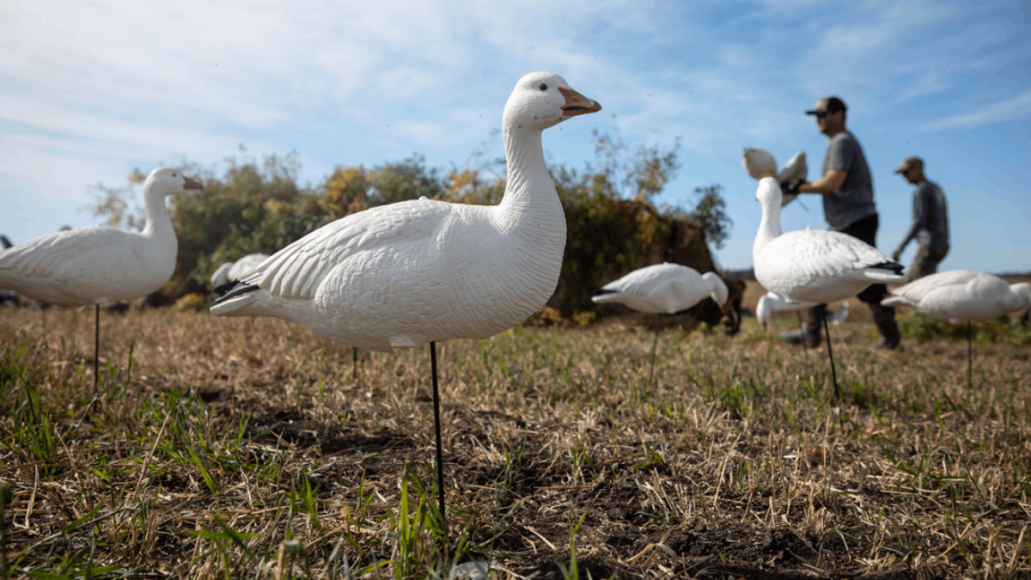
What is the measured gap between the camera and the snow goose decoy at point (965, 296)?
192 inches

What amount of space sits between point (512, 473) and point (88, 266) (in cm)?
317

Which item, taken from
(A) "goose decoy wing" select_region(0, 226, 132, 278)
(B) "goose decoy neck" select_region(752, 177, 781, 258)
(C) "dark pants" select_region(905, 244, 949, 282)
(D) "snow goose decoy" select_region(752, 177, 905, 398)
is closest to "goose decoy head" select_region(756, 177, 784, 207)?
(B) "goose decoy neck" select_region(752, 177, 781, 258)

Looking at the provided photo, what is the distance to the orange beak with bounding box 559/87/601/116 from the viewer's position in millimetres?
1975

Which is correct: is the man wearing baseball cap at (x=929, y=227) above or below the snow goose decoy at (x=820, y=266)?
above

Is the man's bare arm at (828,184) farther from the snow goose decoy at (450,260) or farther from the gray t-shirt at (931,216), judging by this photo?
the snow goose decoy at (450,260)

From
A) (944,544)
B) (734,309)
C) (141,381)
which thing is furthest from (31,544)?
(734,309)

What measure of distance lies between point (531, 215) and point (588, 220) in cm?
708

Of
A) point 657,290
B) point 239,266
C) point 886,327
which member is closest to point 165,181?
point 657,290

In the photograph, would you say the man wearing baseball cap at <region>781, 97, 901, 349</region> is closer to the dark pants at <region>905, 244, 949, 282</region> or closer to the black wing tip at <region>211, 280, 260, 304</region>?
the dark pants at <region>905, 244, 949, 282</region>

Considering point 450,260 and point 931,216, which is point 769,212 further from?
point 931,216

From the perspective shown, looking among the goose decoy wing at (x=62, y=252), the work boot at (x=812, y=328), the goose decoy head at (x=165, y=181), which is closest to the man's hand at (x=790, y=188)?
the work boot at (x=812, y=328)

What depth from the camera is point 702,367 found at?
478 cm

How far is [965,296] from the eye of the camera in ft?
15.9

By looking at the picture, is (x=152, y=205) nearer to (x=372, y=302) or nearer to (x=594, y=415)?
(x=372, y=302)
